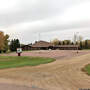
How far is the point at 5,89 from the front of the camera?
6.56m

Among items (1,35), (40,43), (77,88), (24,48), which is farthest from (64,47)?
(77,88)

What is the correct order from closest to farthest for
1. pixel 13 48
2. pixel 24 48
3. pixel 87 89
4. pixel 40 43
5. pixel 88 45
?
pixel 87 89 → pixel 13 48 → pixel 24 48 → pixel 40 43 → pixel 88 45

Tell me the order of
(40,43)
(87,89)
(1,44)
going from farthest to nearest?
(40,43) < (1,44) < (87,89)

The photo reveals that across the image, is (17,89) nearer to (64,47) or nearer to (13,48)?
(13,48)

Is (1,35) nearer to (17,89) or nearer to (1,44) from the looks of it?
(1,44)

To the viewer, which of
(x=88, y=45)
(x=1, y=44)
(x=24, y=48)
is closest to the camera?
(x=1, y=44)

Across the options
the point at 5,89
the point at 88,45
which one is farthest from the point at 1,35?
the point at 88,45

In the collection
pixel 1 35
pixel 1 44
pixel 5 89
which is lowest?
pixel 5 89

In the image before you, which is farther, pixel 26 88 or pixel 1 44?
pixel 1 44

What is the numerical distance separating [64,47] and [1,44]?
4780 centimetres

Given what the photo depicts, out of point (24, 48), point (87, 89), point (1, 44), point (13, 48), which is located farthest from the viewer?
point (24, 48)

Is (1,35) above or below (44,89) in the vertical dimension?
above

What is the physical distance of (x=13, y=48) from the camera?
252 feet

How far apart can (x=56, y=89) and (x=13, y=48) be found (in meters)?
73.4
